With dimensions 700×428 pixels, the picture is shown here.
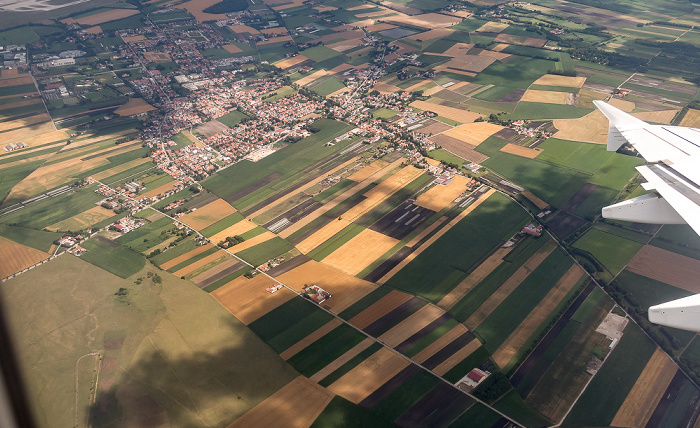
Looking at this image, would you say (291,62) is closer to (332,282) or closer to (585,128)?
(585,128)

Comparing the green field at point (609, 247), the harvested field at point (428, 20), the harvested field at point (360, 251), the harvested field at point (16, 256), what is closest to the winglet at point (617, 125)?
the green field at point (609, 247)

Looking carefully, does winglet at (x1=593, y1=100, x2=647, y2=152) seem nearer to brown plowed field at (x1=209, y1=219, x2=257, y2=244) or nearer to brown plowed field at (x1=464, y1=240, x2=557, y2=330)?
brown plowed field at (x1=464, y1=240, x2=557, y2=330)

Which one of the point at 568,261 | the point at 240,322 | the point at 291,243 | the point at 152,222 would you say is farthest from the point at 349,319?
the point at 152,222

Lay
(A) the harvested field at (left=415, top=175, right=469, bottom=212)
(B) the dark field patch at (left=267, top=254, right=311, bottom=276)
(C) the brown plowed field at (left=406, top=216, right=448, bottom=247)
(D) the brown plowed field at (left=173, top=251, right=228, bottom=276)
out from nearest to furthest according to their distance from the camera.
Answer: (B) the dark field patch at (left=267, top=254, right=311, bottom=276), (D) the brown plowed field at (left=173, top=251, right=228, bottom=276), (C) the brown plowed field at (left=406, top=216, right=448, bottom=247), (A) the harvested field at (left=415, top=175, right=469, bottom=212)

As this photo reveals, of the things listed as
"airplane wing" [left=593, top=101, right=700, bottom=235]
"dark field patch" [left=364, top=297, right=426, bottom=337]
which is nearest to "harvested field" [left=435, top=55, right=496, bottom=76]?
"airplane wing" [left=593, top=101, right=700, bottom=235]

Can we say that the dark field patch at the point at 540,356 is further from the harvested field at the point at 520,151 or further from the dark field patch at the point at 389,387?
the harvested field at the point at 520,151

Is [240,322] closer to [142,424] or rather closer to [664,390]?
[142,424]
